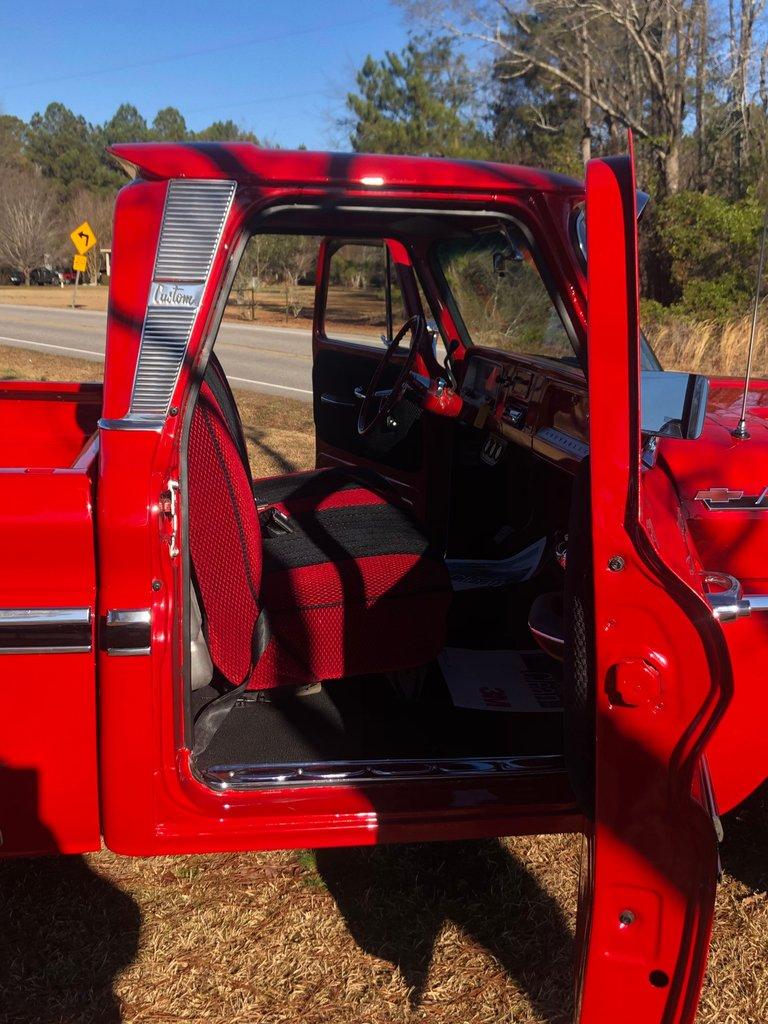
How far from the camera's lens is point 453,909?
7.90 ft

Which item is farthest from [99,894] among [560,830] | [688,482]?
[688,482]

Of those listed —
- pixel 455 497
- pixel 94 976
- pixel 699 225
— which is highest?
pixel 699 225

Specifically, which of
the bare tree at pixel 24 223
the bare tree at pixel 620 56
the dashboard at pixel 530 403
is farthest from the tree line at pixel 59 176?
the dashboard at pixel 530 403

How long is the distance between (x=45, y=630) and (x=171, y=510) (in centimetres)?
35

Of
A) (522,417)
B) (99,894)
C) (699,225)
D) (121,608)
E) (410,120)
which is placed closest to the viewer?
(121,608)

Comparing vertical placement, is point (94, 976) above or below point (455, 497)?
below

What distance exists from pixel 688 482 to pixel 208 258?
1203 millimetres

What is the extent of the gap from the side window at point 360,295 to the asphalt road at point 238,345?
17.7 ft

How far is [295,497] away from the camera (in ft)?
10.3

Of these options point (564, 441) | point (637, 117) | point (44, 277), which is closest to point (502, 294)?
point (564, 441)

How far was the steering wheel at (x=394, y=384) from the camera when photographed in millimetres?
3342

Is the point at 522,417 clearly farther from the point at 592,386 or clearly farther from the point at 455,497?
the point at 592,386

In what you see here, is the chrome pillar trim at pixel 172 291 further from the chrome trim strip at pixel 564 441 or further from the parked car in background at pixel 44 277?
the parked car in background at pixel 44 277

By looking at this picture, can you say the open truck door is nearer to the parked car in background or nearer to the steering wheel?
the steering wheel
